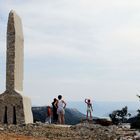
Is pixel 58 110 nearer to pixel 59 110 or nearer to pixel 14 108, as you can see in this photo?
pixel 59 110

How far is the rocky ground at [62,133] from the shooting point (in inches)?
886

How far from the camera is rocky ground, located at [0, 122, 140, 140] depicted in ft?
73.8

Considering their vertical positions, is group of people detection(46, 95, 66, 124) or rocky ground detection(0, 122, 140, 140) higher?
group of people detection(46, 95, 66, 124)

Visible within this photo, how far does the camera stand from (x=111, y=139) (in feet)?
73.6

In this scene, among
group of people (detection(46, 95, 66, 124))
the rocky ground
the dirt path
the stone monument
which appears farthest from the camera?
the stone monument

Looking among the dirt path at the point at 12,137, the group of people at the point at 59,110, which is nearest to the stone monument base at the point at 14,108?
the group of people at the point at 59,110

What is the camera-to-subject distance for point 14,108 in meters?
30.6

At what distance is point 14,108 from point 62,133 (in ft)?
23.0

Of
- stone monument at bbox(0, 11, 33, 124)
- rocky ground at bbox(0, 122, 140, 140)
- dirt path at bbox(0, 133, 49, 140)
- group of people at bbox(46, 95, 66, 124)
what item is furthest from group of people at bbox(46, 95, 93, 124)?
dirt path at bbox(0, 133, 49, 140)

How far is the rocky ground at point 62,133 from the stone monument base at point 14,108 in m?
3.54

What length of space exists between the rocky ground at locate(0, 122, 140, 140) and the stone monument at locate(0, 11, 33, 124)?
3.65 m

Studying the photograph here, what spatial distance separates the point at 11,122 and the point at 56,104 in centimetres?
277

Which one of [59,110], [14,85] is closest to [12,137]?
[59,110]

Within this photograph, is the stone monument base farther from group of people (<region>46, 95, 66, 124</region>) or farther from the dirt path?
the dirt path
